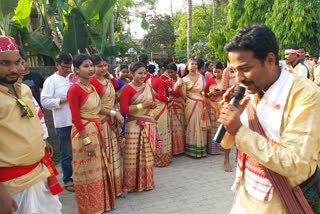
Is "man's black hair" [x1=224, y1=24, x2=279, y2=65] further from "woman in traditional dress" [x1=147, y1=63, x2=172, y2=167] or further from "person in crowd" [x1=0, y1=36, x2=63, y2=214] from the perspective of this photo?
"woman in traditional dress" [x1=147, y1=63, x2=172, y2=167]

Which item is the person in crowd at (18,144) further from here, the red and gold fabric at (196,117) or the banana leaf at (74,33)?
the banana leaf at (74,33)

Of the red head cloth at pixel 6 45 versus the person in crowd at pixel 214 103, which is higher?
the red head cloth at pixel 6 45

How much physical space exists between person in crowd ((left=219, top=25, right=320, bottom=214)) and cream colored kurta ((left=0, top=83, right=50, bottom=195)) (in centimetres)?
155

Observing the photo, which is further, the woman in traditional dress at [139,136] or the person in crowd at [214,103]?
the person in crowd at [214,103]

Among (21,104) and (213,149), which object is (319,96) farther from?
(213,149)

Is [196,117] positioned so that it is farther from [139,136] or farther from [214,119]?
[139,136]

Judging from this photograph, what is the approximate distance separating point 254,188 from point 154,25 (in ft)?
88.6

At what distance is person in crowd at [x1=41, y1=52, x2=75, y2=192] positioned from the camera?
4172 millimetres

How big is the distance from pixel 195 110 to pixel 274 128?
4.56 m

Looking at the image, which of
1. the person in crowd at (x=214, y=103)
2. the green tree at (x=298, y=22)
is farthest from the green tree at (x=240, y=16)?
the person in crowd at (x=214, y=103)

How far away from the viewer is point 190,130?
617 centimetres

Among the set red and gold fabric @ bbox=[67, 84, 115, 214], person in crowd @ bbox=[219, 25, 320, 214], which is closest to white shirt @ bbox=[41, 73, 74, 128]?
red and gold fabric @ bbox=[67, 84, 115, 214]

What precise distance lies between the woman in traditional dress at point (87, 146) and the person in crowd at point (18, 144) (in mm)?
1055

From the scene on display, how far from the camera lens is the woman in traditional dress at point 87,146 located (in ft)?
11.1
